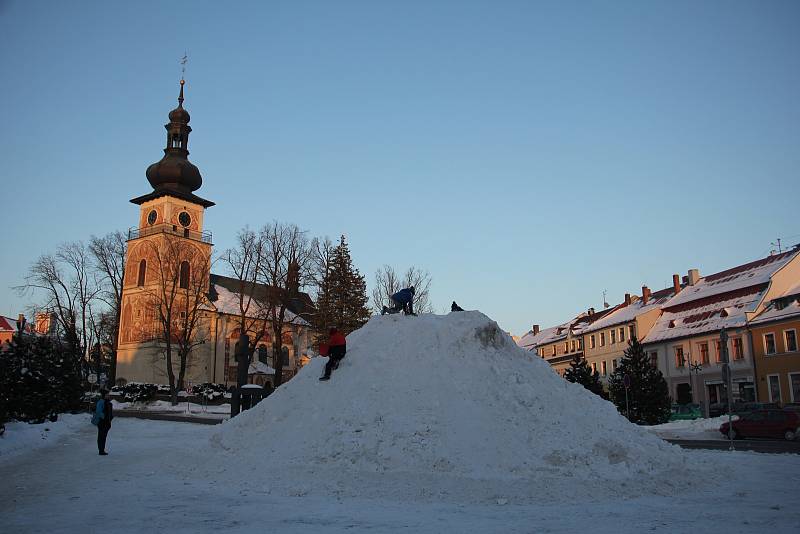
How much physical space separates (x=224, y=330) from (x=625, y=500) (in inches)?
2615

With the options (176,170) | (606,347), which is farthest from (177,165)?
(606,347)

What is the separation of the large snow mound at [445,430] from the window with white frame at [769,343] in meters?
34.0

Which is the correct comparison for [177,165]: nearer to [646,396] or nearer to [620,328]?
[620,328]

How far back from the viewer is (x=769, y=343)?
42.7 metres

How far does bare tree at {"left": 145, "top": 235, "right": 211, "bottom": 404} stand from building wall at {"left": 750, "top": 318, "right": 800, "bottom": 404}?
42.9 metres

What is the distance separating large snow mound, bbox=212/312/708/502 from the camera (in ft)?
36.1

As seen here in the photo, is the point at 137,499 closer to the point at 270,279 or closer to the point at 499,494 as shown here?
the point at 499,494

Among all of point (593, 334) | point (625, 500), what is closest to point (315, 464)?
point (625, 500)

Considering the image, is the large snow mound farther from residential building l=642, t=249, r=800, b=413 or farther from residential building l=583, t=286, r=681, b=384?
residential building l=583, t=286, r=681, b=384

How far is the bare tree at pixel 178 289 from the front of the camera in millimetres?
57281

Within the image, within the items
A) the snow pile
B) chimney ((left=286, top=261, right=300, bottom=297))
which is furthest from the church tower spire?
the snow pile

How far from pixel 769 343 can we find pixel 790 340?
164cm

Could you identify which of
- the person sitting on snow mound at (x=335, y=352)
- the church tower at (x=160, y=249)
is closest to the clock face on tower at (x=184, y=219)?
the church tower at (x=160, y=249)

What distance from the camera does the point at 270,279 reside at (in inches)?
2092
